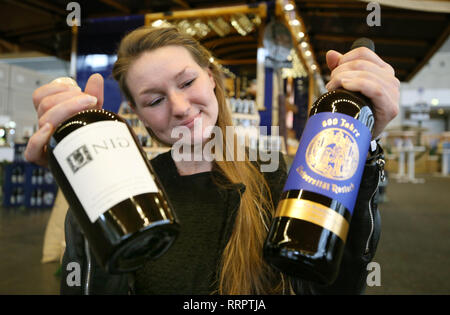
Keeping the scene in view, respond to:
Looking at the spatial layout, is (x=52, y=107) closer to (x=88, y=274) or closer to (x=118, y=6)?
(x=88, y=274)

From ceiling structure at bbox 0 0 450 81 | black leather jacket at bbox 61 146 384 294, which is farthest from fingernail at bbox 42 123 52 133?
ceiling structure at bbox 0 0 450 81

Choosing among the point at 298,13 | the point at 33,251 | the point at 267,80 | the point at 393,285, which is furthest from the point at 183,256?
the point at 298,13

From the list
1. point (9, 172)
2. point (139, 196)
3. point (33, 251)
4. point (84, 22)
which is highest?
point (84, 22)

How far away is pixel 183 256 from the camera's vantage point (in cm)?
72

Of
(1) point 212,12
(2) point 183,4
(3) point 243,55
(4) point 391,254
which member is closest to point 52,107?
(4) point 391,254

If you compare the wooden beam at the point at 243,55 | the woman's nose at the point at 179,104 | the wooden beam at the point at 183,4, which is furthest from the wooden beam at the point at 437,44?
the woman's nose at the point at 179,104

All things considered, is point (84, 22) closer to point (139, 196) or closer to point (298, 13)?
point (298, 13)

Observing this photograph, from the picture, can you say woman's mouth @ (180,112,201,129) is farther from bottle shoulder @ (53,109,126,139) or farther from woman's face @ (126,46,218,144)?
bottle shoulder @ (53,109,126,139)

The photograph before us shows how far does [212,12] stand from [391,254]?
2.73m

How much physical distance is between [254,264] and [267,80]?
10.5 ft

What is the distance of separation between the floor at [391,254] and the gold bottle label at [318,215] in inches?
11.3

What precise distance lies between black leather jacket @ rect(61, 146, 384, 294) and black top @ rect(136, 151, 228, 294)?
100 mm

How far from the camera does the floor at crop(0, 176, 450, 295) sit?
194 cm

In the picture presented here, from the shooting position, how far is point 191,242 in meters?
0.74
